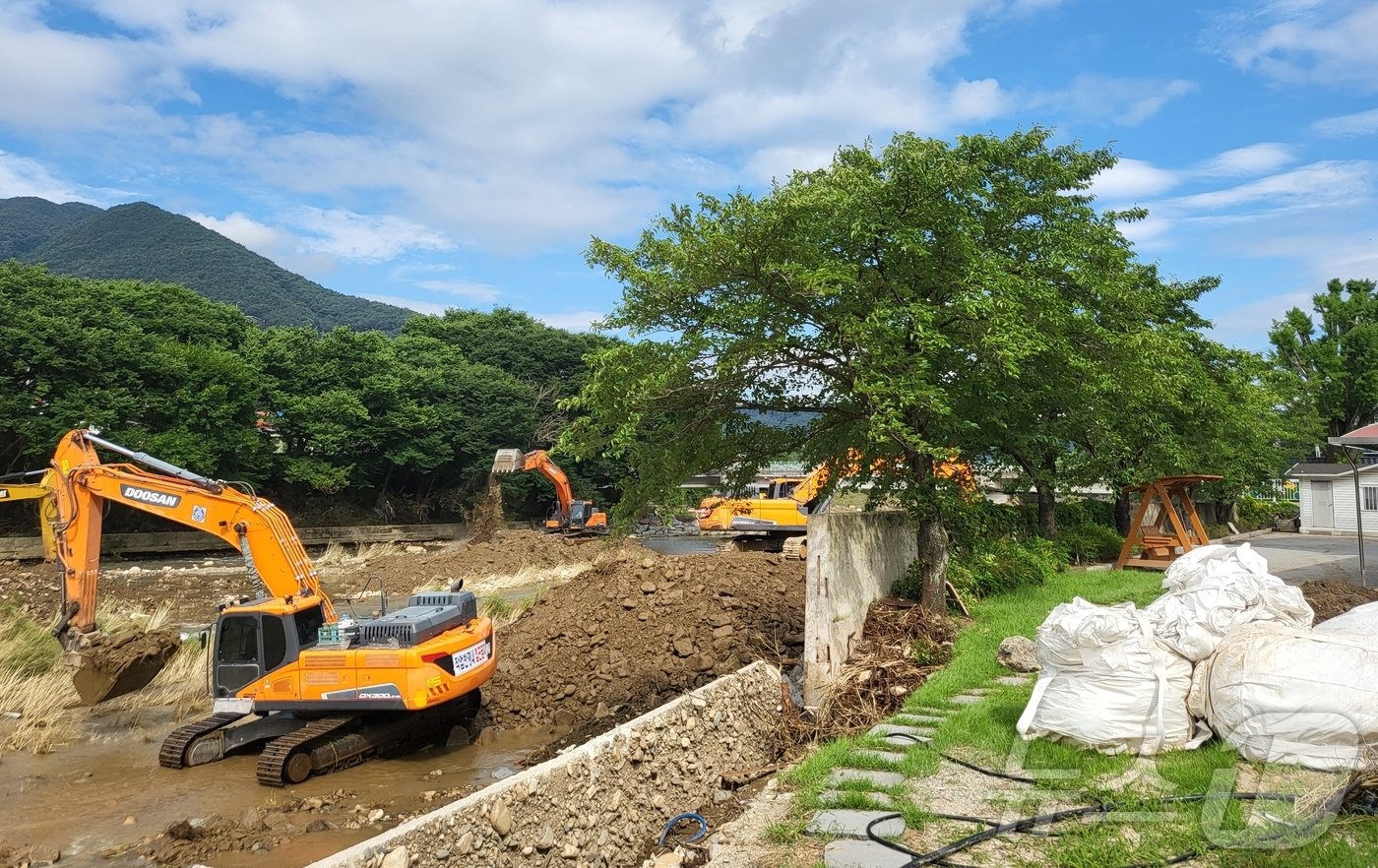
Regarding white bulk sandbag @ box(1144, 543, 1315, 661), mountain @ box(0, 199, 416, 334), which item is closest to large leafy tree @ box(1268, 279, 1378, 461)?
white bulk sandbag @ box(1144, 543, 1315, 661)

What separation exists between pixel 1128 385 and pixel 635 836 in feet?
24.8

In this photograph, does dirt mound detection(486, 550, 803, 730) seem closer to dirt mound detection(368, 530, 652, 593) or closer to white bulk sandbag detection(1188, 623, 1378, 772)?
white bulk sandbag detection(1188, 623, 1378, 772)

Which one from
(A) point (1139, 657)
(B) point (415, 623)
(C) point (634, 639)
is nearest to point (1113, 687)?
(A) point (1139, 657)

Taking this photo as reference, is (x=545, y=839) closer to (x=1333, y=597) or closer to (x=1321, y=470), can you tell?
(x=1333, y=597)

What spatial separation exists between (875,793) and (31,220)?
21923 centimetres

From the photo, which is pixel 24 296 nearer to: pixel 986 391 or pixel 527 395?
pixel 527 395

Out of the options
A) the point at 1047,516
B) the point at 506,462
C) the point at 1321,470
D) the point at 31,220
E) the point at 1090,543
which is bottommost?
the point at 1090,543

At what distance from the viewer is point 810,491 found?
2206cm

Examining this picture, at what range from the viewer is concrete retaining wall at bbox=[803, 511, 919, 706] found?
955cm

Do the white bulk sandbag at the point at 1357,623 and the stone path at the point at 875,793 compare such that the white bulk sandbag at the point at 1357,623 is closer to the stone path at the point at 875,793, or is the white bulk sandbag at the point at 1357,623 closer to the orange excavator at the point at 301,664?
the stone path at the point at 875,793

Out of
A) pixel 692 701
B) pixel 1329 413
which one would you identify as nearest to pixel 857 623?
pixel 692 701

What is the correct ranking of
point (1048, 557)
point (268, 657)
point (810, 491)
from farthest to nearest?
point (810, 491)
point (1048, 557)
point (268, 657)

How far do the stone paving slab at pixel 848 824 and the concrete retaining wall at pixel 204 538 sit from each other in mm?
24436

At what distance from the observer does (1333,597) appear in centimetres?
1059
